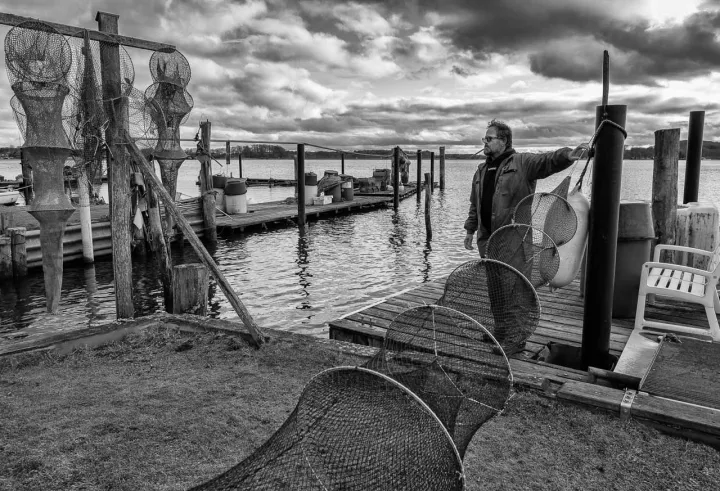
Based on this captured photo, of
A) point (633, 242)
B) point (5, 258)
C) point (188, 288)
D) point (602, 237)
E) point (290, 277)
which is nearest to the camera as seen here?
point (602, 237)

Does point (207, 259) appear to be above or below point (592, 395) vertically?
above

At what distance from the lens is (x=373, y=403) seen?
2.26 metres

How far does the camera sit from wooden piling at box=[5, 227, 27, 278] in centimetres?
1291

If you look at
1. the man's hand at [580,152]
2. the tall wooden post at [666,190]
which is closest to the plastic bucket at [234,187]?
the tall wooden post at [666,190]

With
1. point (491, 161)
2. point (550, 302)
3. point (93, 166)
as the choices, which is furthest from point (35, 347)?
point (550, 302)

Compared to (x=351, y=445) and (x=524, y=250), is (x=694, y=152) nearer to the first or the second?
(x=524, y=250)

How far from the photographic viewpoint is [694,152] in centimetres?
970

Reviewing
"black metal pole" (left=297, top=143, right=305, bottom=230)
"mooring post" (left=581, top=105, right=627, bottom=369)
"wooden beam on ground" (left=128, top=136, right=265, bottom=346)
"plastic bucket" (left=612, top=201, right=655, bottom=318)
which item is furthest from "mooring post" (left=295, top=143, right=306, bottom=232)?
"mooring post" (left=581, top=105, right=627, bottom=369)

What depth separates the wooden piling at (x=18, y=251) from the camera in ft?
42.4

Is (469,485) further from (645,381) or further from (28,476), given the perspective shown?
(28,476)

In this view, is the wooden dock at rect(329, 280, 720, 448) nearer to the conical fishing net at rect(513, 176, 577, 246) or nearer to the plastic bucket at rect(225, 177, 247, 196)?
the conical fishing net at rect(513, 176, 577, 246)

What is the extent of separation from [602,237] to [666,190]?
306cm

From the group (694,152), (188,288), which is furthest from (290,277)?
(694,152)

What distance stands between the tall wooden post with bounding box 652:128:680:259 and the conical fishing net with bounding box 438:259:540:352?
3472mm
